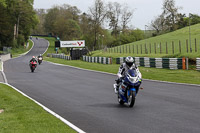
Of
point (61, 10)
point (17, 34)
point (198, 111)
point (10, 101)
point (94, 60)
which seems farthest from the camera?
point (61, 10)

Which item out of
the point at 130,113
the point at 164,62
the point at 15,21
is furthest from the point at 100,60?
the point at 15,21

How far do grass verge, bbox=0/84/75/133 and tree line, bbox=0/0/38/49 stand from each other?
301 ft

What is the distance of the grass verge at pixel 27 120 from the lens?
8.20 metres

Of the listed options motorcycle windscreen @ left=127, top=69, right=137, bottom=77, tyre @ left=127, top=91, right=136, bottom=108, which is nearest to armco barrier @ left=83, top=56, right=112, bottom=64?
tyre @ left=127, top=91, right=136, bottom=108

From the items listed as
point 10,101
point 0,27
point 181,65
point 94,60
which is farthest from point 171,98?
point 0,27

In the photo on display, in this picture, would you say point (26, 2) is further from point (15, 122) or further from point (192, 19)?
point (15, 122)

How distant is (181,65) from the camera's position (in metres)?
Answer: 30.1

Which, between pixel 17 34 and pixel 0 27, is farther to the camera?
pixel 17 34

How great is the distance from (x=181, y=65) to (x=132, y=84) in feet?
63.6

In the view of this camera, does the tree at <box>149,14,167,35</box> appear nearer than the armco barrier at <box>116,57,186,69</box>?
No

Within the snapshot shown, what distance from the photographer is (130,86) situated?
461 inches

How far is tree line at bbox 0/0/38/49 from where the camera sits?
339ft

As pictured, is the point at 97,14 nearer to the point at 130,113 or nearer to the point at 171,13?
the point at 171,13

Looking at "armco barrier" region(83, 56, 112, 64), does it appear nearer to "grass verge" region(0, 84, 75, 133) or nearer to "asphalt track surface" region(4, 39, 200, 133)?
"asphalt track surface" region(4, 39, 200, 133)
